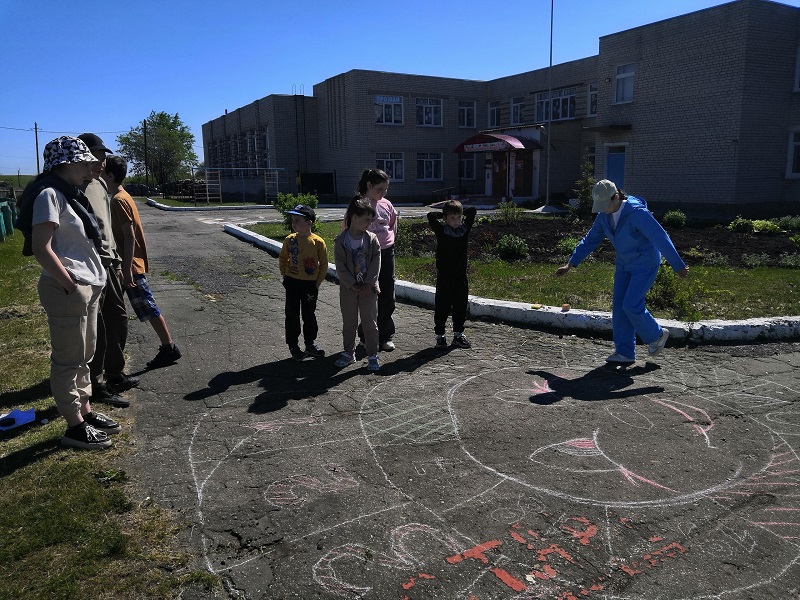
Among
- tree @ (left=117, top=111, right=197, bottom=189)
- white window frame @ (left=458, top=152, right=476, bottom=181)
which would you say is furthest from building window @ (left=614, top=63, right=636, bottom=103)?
tree @ (left=117, top=111, right=197, bottom=189)

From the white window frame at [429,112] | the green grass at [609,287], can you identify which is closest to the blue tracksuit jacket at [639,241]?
the green grass at [609,287]

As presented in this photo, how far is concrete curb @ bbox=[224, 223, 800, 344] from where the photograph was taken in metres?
6.38

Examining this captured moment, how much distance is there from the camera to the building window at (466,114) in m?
40.2

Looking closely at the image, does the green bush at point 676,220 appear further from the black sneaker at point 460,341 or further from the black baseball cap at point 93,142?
the black baseball cap at point 93,142

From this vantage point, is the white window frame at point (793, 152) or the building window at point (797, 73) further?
the white window frame at point (793, 152)

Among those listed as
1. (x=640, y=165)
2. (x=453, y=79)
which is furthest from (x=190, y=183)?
(x=640, y=165)

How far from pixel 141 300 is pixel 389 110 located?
33947mm

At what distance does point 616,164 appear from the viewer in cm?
2716

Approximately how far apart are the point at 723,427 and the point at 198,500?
345 cm

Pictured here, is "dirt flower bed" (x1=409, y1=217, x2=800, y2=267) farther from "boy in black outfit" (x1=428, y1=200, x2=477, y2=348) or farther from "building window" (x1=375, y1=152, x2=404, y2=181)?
"building window" (x1=375, y1=152, x2=404, y2=181)

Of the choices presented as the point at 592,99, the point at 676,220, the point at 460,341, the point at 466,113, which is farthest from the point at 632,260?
the point at 466,113

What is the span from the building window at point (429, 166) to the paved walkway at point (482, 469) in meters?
33.8

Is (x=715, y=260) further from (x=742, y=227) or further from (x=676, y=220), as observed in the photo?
(x=676, y=220)

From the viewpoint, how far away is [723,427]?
425cm
